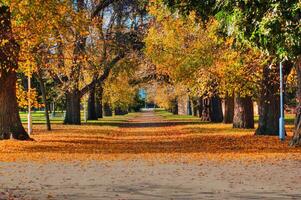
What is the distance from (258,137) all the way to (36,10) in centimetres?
1409

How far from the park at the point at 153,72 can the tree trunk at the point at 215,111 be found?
586 cm

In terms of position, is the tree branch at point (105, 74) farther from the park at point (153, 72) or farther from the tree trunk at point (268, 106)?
the tree trunk at point (268, 106)

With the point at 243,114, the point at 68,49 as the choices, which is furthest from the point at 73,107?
the point at 68,49

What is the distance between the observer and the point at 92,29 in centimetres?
→ 4112

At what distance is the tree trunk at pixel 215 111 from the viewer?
54.9m

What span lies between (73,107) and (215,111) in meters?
14.0

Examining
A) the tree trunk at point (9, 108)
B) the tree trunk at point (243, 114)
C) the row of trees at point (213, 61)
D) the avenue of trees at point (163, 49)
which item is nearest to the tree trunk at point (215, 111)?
the avenue of trees at point (163, 49)

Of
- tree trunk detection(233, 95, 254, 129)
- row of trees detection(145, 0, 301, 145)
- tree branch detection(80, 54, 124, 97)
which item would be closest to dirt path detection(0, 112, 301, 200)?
row of trees detection(145, 0, 301, 145)

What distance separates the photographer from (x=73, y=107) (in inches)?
1892

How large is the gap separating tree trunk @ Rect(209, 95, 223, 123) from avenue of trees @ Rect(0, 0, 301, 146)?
10 cm

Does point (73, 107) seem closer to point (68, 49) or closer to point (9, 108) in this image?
point (68, 49)

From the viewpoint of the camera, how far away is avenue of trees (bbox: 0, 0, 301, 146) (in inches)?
482

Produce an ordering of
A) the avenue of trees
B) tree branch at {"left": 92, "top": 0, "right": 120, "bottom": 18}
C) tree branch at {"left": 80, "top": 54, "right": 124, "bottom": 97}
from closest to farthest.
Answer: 1. the avenue of trees
2. tree branch at {"left": 92, "top": 0, "right": 120, "bottom": 18}
3. tree branch at {"left": 80, "top": 54, "right": 124, "bottom": 97}

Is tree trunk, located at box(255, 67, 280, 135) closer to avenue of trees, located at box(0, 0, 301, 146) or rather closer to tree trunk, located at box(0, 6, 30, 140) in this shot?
avenue of trees, located at box(0, 0, 301, 146)
